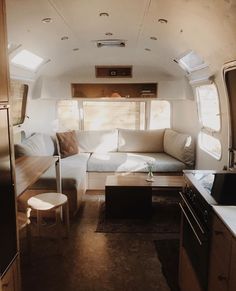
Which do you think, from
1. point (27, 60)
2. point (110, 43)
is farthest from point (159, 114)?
point (27, 60)

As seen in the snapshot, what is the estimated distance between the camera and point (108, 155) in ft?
16.1

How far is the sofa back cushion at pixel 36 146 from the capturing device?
11.6 ft

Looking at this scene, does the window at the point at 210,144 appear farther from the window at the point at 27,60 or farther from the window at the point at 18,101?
the window at the point at 18,101

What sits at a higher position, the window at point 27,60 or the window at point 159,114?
the window at point 27,60

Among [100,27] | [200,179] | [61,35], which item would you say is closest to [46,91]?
[61,35]

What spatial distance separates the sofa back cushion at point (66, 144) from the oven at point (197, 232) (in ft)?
9.74

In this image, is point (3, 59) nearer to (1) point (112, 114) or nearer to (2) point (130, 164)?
(2) point (130, 164)

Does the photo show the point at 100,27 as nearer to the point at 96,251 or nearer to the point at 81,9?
the point at 81,9

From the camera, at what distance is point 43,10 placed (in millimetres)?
2305

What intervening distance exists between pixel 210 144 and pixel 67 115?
2783 millimetres

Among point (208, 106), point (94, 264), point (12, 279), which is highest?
point (208, 106)

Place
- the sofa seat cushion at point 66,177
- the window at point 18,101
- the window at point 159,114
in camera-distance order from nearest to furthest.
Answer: the sofa seat cushion at point 66,177, the window at point 18,101, the window at point 159,114

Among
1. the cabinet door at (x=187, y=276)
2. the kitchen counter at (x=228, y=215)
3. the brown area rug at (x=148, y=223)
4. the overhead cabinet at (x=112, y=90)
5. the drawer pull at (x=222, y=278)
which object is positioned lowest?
the brown area rug at (x=148, y=223)

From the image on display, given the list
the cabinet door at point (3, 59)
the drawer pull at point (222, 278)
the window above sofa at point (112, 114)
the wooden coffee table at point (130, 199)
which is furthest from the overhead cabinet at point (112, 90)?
the drawer pull at point (222, 278)
